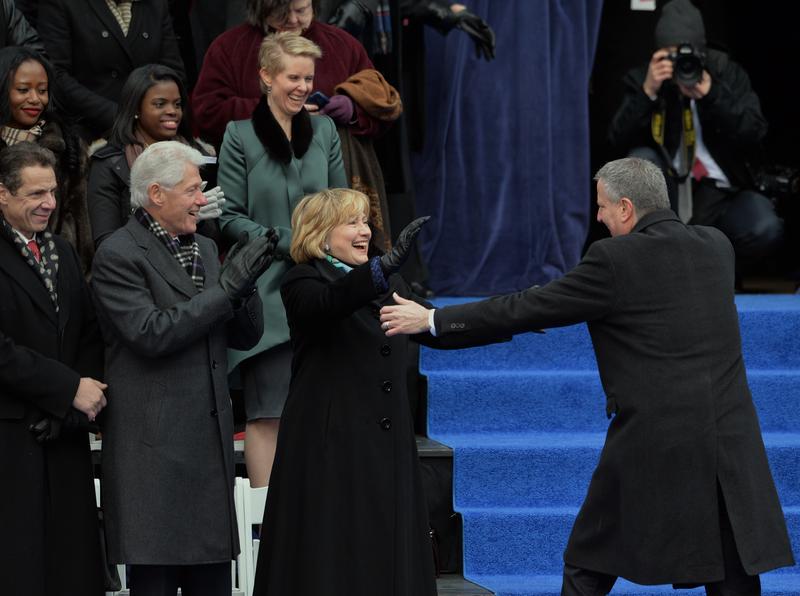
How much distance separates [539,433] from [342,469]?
2054 millimetres

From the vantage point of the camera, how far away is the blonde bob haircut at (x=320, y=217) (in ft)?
14.7

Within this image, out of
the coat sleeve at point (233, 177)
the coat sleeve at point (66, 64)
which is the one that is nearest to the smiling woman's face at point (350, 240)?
the coat sleeve at point (233, 177)

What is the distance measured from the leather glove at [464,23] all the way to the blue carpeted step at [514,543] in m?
2.23

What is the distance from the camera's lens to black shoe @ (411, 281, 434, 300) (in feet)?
22.7

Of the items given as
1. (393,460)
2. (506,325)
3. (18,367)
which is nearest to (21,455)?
(18,367)

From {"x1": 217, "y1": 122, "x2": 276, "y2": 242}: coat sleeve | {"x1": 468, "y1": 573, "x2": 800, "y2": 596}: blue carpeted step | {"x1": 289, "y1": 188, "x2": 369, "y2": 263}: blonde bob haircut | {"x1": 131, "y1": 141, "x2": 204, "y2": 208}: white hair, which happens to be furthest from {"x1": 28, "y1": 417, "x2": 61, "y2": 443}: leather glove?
{"x1": 468, "y1": 573, "x2": 800, "y2": 596}: blue carpeted step

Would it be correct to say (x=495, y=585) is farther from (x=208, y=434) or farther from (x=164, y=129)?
(x=164, y=129)

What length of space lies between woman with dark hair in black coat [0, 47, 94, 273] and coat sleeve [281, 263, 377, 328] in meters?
1.41

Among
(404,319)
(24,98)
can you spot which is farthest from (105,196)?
(404,319)

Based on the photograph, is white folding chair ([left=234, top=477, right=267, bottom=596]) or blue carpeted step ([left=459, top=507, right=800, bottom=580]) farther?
blue carpeted step ([left=459, top=507, right=800, bottom=580])

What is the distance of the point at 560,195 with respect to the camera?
7.66 m

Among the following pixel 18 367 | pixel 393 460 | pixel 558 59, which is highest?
pixel 558 59

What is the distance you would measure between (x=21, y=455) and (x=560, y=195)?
3954 mm

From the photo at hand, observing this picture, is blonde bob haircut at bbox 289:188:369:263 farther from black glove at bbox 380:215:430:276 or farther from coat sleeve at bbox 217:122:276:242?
coat sleeve at bbox 217:122:276:242
